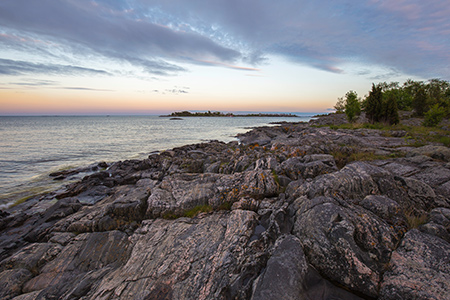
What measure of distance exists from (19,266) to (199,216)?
27.4ft

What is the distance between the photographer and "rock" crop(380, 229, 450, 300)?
4773 millimetres

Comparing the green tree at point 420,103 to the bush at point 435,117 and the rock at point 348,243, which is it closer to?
the bush at point 435,117

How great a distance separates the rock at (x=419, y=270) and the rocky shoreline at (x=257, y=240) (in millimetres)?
24

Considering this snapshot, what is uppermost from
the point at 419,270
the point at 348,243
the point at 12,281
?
the point at 348,243

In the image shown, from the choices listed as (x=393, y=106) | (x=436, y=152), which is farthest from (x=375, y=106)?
(x=436, y=152)

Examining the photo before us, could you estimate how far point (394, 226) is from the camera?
6.95 metres

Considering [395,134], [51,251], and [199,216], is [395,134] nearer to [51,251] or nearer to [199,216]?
[199,216]

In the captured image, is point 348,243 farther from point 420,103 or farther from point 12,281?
point 420,103

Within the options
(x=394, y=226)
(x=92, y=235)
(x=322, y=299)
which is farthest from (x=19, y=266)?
(x=394, y=226)

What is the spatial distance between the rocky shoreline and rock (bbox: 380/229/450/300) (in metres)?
0.02

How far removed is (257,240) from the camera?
725 centimetres

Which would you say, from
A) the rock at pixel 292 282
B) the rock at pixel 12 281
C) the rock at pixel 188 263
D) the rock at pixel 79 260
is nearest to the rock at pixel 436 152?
the rock at pixel 292 282

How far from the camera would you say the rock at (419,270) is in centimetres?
477

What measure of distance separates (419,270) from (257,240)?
4535mm
